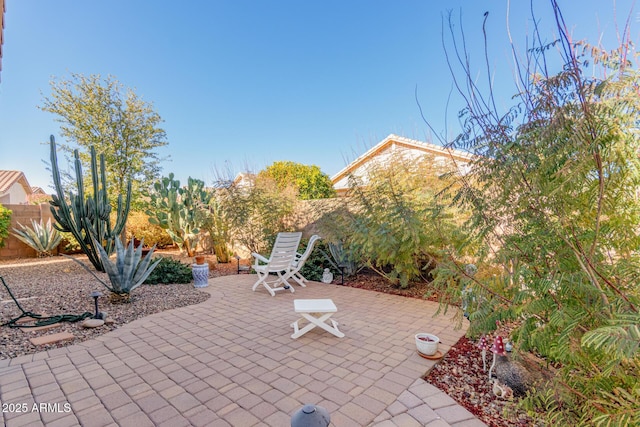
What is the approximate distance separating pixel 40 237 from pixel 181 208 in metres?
4.08

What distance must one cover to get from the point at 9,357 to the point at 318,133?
12098mm

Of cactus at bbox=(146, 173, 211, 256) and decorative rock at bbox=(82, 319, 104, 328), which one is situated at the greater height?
cactus at bbox=(146, 173, 211, 256)

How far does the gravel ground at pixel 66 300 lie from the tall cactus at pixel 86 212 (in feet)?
2.68

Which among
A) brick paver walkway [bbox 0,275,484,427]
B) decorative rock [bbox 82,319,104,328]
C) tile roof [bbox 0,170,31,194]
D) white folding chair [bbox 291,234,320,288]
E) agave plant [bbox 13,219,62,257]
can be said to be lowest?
brick paver walkway [bbox 0,275,484,427]

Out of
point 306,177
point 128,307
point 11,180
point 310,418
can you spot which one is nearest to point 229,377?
point 310,418

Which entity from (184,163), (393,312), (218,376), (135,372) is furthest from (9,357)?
(184,163)

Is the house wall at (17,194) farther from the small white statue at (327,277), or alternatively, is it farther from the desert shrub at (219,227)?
the small white statue at (327,277)

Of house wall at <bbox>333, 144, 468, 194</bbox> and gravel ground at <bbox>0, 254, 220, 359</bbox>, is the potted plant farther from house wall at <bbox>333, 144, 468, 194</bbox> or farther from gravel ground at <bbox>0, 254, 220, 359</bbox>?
gravel ground at <bbox>0, 254, 220, 359</bbox>

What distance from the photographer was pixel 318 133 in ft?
43.6

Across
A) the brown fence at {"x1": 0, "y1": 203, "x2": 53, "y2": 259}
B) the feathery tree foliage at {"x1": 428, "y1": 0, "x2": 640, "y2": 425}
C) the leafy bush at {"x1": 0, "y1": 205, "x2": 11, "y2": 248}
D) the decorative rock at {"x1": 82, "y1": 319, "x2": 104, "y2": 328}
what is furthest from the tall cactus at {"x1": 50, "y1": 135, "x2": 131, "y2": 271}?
the feathery tree foliage at {"x1": 428, "y1": 0, "x2": 640, "y2": 425}

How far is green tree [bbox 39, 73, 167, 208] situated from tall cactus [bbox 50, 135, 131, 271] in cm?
466

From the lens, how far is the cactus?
827 cm

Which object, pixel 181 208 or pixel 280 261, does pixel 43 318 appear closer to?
pixel 280 261

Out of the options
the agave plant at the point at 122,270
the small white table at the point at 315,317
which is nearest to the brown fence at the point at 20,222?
the agave plant at the point at 122,270
